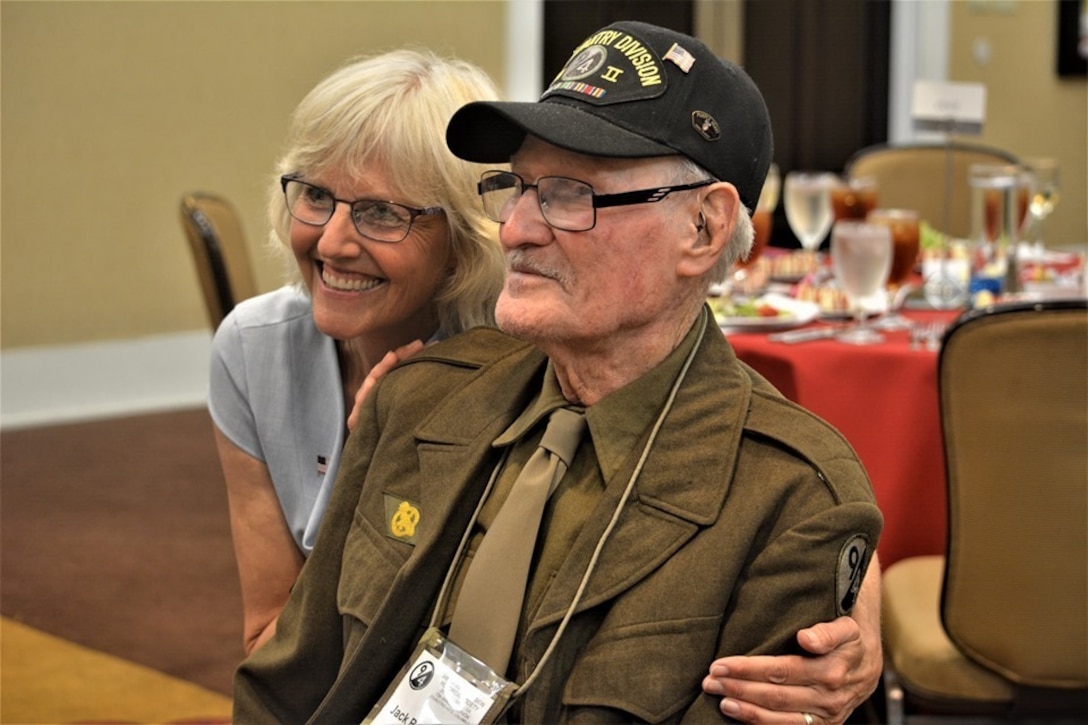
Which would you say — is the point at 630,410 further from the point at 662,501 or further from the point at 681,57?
the point at 681,57

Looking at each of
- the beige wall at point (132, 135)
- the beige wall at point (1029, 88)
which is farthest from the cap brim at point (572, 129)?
the beige wall at point (1029, 88)

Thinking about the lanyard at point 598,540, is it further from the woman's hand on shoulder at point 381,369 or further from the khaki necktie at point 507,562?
the woman's hand on shoulder at point 381,369

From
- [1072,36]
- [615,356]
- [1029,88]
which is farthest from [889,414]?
[1072,36]

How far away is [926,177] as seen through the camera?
4746 mm

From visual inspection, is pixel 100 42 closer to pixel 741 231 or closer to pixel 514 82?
pixel 514 82

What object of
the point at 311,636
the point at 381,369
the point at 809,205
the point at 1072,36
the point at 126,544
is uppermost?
the point at 1072,36

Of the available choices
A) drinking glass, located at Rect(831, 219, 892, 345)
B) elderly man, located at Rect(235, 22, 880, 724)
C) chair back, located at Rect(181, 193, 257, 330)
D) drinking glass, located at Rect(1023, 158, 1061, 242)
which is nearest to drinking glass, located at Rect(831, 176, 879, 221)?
drinking glass, located at Rect(1023, 158, 1061, 242)

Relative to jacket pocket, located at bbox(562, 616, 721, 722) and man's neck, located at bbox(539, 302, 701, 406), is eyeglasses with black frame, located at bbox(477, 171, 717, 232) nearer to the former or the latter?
man's neck, located at bbox(539, 302, 701, 406)

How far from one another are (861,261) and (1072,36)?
22.5ft

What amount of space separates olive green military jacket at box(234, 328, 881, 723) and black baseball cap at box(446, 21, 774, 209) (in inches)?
7.9

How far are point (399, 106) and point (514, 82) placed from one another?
16.9 feet

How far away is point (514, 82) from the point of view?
22.2ft

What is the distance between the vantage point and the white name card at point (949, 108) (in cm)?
354

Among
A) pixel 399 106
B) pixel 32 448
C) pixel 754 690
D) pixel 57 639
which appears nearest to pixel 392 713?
pixel 754 690
